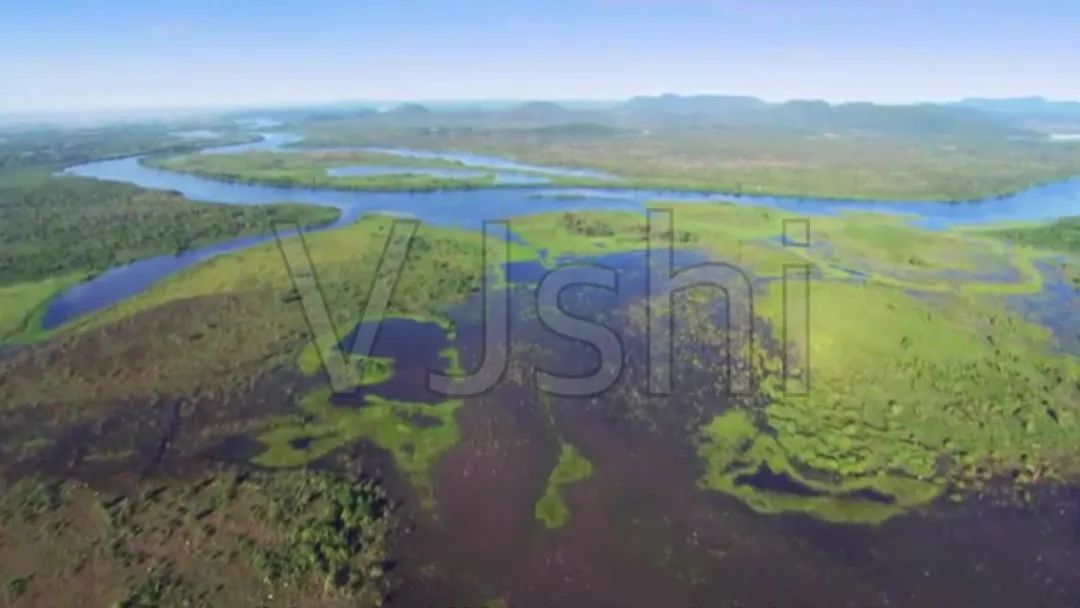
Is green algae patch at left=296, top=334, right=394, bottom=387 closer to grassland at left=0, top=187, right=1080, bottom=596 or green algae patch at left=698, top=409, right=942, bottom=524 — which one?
grassland at left=0, top=187, right=1080, bottom=596

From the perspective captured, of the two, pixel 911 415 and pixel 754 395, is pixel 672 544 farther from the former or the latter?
pixel 911 415

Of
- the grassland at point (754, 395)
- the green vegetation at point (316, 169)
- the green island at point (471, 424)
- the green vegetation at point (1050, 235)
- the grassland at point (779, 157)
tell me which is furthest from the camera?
the grassland at point (779, 157)

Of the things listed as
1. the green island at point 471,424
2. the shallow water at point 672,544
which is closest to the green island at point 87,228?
the green island at point 471,424

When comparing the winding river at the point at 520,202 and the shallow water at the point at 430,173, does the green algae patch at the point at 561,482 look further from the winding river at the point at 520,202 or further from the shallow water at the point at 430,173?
the shallow water at the point at 430,173

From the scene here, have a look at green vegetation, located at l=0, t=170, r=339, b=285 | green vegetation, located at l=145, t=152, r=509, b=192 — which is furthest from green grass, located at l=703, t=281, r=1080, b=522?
green vegetation, located at l=145, t=152, r=509, b=192

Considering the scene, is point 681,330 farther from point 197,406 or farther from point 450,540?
point 197,406
